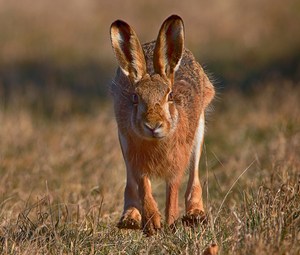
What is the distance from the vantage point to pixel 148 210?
6.54 m

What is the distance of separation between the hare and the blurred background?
5972 millimetres

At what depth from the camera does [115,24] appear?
250 inches

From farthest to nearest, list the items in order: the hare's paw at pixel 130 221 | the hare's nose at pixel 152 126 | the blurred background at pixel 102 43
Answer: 1. the blurred background at pixel 102 43
2. the hare's paw at pixel 130 221
3. the hare's nose at pixel 152 126

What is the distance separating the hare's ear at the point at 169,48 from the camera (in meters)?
6.34

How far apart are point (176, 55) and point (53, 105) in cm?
695

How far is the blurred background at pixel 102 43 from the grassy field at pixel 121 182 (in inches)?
35.8

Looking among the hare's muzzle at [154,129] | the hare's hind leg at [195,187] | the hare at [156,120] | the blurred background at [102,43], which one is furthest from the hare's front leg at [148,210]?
the blurred background at [102,43]

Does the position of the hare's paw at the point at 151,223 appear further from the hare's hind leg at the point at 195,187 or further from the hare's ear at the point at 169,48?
the hare's ear at the point at 169,48

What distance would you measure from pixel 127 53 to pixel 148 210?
1.10 m

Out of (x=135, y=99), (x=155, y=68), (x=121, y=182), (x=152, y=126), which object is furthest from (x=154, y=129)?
(x=121, y=182)

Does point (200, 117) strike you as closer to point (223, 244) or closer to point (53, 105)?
point (223, 244)

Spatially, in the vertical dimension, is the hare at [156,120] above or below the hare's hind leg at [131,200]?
above

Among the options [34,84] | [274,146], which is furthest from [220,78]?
[274,146]

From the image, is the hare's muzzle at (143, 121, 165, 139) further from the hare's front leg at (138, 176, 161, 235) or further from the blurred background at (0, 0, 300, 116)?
the blurred background at (0, 0, 300, 116)
